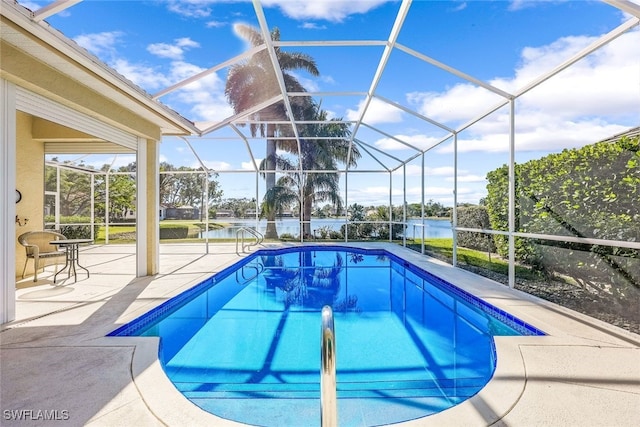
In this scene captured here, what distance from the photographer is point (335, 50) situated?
18.7 ft

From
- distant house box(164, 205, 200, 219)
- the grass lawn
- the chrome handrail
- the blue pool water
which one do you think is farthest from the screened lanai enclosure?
distant house box(164, 205, 200, 219)

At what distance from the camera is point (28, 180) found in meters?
6.75

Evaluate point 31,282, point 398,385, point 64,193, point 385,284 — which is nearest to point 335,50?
point 385,284

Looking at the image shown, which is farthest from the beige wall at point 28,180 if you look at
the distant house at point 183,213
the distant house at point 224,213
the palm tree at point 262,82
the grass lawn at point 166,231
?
the distant house at point 183,213

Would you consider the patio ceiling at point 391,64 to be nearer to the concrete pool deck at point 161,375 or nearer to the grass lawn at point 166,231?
the concrete pool deck at point 161,375

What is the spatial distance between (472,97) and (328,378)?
18.7 ft

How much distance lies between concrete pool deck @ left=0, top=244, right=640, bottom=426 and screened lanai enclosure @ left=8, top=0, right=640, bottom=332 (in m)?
0.95

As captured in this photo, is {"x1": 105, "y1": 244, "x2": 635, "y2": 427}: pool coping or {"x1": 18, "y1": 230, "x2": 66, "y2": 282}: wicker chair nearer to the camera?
{"x1": 105, "y1": 244, "x2": 635, "y2": 427}: pool coping

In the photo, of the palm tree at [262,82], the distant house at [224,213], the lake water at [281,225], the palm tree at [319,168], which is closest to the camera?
the palm tree at [262,82]

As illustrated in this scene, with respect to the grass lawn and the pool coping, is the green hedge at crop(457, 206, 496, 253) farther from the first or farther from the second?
the grass lawn

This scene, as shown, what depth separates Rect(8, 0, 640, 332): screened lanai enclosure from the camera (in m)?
3.65

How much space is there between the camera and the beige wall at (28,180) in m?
6.50

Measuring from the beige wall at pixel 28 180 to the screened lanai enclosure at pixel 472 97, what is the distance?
570 millimetres

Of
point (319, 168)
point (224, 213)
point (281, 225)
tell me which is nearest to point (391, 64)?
point (319, 168)
